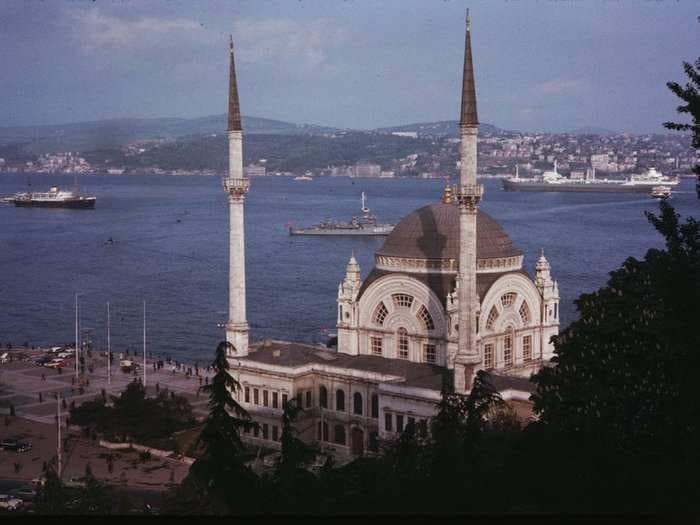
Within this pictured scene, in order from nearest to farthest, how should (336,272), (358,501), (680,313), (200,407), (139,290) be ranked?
1. (358,501)
2. (680,313)
3. (200,407)
4. (139,290)
5. (336,272)

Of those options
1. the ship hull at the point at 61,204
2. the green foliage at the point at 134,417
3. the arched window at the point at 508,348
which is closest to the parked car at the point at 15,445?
the green foliage at the point at 134,417

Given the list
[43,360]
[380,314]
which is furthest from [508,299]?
[43,360]

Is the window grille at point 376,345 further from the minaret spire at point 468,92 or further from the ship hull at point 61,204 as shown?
the ship hull at point 61,204

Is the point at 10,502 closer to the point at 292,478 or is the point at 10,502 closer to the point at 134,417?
the point at 134,417

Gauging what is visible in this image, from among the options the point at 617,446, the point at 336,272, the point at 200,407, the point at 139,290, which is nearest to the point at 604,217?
the point at 336,272

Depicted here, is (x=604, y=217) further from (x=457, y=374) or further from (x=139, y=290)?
(x=457, y=374)
